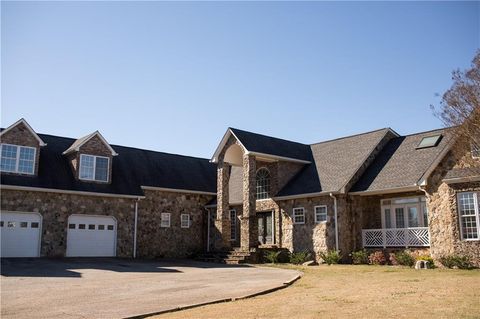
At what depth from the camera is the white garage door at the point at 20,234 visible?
23.9 meters

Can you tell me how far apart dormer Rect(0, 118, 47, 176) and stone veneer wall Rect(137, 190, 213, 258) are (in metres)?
6.71

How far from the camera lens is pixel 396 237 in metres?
23.9

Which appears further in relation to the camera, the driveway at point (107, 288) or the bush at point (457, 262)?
the bush at point (457, 262)

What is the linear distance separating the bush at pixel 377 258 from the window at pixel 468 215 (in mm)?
4139

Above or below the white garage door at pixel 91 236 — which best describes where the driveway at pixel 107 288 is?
below

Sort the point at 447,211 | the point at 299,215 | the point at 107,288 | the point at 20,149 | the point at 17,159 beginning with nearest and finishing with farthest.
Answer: the point at 107,288 → the point at 447,211 → the point at 17,159 → the point at 20,149 → the point at 299,215

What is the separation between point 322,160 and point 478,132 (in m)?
13.9

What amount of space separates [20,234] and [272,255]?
43.2ft

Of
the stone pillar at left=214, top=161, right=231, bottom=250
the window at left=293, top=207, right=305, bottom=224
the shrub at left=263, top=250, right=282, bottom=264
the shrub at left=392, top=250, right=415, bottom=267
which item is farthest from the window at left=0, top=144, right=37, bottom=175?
the shrub at left=392, top=250, right=415, bottom=267

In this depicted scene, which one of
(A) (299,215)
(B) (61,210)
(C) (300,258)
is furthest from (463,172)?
(B) (61,210)

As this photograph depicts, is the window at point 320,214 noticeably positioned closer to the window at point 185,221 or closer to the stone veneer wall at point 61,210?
the window at point 185,221

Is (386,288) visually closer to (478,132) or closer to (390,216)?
(478,132)

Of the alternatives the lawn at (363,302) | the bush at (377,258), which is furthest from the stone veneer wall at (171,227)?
the lawn at (363,302)

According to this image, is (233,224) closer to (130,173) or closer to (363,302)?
(130,173)
